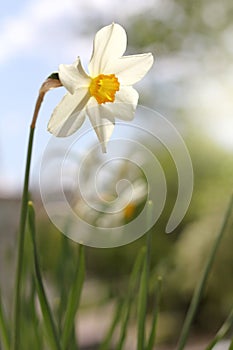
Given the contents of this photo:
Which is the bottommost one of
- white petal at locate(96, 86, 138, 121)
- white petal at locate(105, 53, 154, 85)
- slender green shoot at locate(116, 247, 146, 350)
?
slender green shoot at locate(116, 247, 146, 350)

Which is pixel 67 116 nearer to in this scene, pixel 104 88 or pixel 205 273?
pixel 104 88

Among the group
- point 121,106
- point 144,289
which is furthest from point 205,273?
point 121,106

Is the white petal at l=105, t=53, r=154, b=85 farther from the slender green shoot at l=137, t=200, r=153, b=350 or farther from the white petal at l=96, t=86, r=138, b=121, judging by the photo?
the slender green shoot at l=137, t=200, r=153, b=350

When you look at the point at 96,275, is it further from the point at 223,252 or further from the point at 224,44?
the point at 224,44

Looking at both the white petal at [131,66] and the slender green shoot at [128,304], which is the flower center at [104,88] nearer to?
the white petal at [131,66]

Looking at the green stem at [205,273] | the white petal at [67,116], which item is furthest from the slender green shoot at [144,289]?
the white petal at [67,116]

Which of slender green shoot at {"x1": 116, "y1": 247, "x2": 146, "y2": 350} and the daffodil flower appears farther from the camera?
slender green shoot at {"x1": 116, "y1": 247, "x2": 146, "y2": 350}

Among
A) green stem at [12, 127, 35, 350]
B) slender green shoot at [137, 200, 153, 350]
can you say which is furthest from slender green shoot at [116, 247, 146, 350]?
green stem at [12, 127, 35, 350]

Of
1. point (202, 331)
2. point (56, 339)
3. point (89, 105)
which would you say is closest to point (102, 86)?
point (89, 105)
